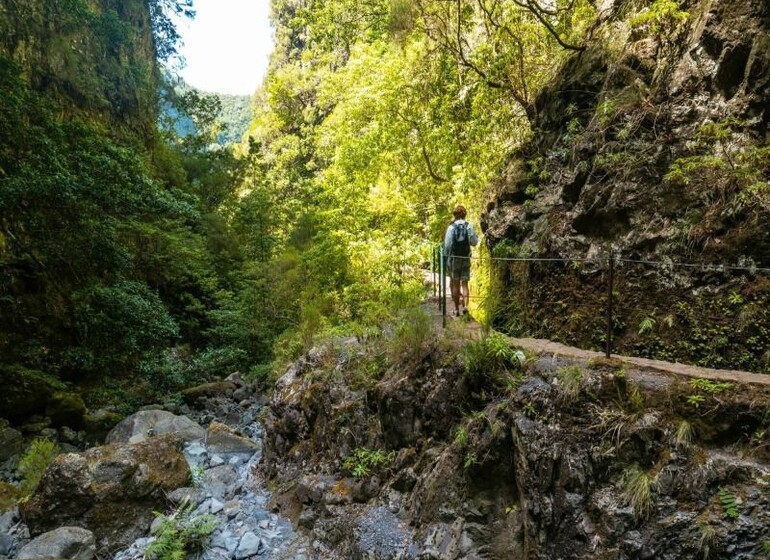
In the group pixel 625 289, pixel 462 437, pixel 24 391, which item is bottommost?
pixel 24 391

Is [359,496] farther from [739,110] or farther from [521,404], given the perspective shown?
[739,110]

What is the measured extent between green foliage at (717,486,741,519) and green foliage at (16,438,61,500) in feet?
31.4

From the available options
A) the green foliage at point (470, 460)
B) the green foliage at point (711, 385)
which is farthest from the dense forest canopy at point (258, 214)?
the green foliage at point (711, 385)

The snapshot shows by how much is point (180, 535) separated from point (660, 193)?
24.0ft

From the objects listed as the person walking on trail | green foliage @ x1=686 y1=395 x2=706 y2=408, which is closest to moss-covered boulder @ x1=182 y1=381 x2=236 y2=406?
the person walking on trail

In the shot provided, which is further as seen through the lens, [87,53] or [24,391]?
[87,53]

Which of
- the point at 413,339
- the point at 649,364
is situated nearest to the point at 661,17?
the point at 649,364

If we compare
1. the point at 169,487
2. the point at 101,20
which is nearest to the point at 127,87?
the point at 101,20

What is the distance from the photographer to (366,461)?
263 inches

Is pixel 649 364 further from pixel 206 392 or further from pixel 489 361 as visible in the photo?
pixel 206 392

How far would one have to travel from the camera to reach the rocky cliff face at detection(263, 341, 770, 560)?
12.6 feet

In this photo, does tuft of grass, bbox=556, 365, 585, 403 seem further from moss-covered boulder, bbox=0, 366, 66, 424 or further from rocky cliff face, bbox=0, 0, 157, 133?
rocky cliff face, bbox=0, 0, 157, 133

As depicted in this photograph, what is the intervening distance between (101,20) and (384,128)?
1014 centimetres

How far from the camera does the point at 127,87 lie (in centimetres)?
1852
